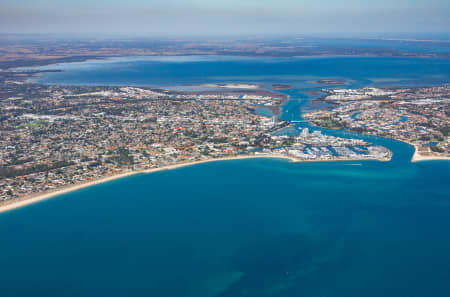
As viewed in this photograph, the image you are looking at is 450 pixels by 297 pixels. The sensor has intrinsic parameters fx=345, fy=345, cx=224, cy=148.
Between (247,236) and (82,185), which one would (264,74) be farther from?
(247,236)

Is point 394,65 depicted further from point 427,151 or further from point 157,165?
point 157,165

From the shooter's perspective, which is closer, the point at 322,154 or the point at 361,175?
the point at 361,175

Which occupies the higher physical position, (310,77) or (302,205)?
(310,77)

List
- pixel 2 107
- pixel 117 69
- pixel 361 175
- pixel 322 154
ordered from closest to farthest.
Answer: pixel 361 175
pixel 322 154
pixel 2 107
pixel 117 69

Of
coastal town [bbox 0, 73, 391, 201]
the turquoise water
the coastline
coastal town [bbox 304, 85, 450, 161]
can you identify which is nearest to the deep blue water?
coastal town [bbox 304, 85, 450, 161]

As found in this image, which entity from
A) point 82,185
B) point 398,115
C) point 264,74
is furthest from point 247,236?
point 264,74

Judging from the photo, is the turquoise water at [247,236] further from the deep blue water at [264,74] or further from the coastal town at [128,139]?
the deep blue water at [264,74]

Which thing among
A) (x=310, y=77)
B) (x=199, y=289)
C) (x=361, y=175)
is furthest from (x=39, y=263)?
(x=310, y=77)
